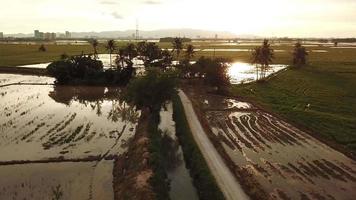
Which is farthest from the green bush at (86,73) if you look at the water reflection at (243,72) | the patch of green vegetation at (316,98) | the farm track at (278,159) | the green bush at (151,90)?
the green bush at (151,90)

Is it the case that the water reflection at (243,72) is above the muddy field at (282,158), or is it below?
above

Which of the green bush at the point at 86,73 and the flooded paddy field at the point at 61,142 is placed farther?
the green bush at the point at 86,73

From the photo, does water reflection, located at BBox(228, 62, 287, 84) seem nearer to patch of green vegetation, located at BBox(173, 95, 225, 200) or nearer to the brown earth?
patch of green vegetation, located at BBox(173, 95, 225, 200)

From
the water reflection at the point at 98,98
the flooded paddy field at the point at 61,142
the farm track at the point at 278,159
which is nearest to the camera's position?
the flooded paddy field at the point at 61,142

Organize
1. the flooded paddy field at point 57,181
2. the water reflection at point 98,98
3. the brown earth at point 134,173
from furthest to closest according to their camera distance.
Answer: the water reflection at point 98,98
the flooded paddy field at point 57,181
the brown earth at point 134,173

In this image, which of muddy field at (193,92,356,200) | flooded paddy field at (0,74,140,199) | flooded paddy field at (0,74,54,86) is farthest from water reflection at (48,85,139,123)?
muddy field at (193,92,356,200)

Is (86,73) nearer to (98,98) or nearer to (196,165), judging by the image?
(98,98)

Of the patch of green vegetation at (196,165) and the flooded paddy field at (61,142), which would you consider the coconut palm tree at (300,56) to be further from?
the patch of green vegetation at (196,165)

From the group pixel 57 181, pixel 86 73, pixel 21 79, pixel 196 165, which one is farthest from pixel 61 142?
pixel 21 79

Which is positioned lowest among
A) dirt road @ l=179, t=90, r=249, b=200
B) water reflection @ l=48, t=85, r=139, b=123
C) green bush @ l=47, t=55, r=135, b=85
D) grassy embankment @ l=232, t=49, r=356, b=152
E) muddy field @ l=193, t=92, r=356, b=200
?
muddy field @ l=193, t=92, r=356, b=200
